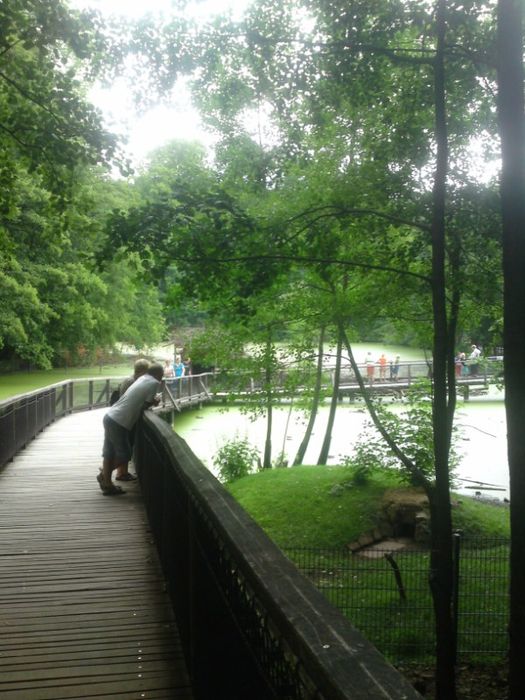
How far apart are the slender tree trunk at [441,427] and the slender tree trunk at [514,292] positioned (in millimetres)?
1289

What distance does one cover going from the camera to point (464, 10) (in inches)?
296

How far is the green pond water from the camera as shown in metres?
21.4

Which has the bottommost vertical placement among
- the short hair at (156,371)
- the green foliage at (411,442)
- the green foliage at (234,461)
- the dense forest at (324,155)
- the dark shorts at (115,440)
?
the green foliage at (234,461)

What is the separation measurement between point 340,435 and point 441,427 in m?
21.3

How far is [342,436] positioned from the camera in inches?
1124

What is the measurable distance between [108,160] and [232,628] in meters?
6.66

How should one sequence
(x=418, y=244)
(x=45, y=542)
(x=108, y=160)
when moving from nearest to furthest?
(x=45, y=542) → (x=108, y=160) → (x=418, y=244)

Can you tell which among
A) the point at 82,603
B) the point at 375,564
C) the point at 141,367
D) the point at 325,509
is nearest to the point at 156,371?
the point at 141,367

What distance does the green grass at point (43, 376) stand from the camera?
3284 cm

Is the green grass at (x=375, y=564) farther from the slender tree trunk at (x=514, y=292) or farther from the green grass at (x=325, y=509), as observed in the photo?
the slender tree trunk at (x=514, y=292)

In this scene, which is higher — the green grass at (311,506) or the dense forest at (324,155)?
the dense forest at (324,155)

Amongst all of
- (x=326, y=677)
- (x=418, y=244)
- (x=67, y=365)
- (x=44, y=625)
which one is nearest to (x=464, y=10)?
(x=418, y=244)

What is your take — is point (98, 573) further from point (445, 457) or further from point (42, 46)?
point (42, 46)

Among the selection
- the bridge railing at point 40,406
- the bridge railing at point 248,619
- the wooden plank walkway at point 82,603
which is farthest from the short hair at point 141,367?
the bridge railing at point 248,619
